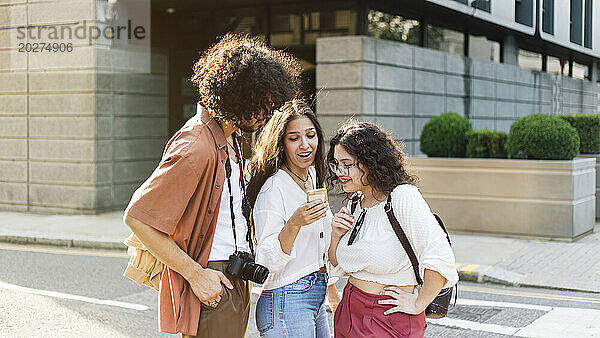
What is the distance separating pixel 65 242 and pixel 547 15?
14.1 metres

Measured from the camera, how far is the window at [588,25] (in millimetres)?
21625

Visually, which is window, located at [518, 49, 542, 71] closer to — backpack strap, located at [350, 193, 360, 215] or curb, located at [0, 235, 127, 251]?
curb, located at [0, 235, 127, 251]

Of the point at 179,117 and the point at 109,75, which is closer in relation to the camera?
the point at 109,75

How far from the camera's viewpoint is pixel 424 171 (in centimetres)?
1180

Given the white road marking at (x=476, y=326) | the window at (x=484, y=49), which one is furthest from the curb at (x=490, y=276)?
the window at (x=484, y=49)

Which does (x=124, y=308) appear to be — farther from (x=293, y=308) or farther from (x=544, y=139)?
(x=544, y=139)

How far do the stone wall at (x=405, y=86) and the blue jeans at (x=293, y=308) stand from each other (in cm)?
649

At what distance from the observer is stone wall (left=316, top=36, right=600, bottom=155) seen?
1277cm

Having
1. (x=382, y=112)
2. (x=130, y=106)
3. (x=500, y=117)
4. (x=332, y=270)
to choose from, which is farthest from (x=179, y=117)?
(x=332, y=270)

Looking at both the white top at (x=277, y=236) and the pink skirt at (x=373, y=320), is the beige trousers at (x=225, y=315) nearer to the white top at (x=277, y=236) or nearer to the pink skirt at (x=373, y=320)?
the white top at (x=277, y=236)

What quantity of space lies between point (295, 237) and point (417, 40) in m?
12.3

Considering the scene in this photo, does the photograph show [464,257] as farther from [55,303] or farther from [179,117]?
[179,117]

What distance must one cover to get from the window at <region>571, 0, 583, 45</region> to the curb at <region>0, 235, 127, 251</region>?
15.7 m

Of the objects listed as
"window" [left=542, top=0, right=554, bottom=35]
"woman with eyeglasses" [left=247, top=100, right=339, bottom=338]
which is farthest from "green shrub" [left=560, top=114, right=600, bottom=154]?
"woman with eyeglasses" [left=247, top=100, right=339, bottom=338]
